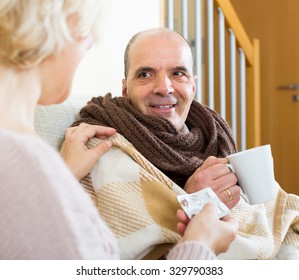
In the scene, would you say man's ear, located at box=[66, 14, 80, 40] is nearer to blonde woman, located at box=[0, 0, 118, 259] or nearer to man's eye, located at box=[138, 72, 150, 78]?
blonde woman, located at box=[0, 0, 118, 259]

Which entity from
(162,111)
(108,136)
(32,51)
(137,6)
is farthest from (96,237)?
(137,6)

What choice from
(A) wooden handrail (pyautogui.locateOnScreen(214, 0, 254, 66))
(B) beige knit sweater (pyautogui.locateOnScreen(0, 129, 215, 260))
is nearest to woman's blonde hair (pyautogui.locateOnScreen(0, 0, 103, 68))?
(B) beige knit sweater (pyautogui.locateOnScreen(0, 129, 215, 260))

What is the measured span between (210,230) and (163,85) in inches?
19.7

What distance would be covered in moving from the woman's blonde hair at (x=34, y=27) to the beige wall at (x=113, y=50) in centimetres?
84

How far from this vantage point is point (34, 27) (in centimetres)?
60

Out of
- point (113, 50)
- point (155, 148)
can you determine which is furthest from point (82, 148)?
point (113, 50)

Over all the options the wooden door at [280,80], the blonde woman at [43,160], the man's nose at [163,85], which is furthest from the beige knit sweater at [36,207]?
the wooden door at [280,80]

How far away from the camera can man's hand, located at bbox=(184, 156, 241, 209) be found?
998mm

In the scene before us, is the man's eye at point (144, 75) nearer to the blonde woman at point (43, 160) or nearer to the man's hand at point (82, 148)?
the man's hand at point (82, 148)

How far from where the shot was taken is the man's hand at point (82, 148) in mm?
980

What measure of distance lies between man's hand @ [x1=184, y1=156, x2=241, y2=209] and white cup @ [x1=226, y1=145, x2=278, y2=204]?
2 centimetres
